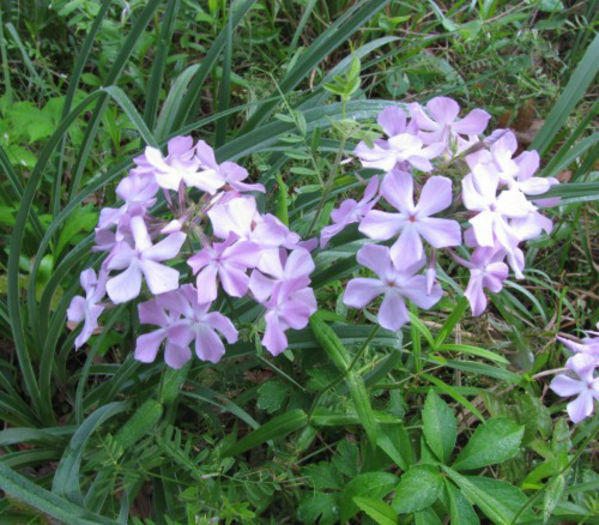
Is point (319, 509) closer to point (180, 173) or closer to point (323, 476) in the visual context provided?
point (323, 476)

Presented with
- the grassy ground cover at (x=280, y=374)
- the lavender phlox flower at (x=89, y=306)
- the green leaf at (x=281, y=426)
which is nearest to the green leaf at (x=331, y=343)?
the grassy ground cover at (x=280, y=374)

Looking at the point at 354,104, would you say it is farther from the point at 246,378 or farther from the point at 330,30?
the point at 246,378

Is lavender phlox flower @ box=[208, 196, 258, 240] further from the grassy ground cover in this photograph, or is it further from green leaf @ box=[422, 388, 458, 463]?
green leaf @ box=[422, 388, 458, 463]

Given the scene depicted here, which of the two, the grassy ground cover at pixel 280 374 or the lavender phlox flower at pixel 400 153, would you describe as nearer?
the lavender phlox flower at pixel 400 153

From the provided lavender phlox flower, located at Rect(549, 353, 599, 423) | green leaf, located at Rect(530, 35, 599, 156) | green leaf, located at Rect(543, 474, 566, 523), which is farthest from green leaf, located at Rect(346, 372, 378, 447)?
green leaf, located at Rect(530, 35, 599, 156)

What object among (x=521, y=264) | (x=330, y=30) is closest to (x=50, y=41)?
(x=330, y=30)

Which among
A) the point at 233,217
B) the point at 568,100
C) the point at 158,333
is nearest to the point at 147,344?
the point at 158,333

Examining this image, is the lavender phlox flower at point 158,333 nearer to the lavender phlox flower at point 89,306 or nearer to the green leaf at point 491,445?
the lavender phlox flower at point 89,306
